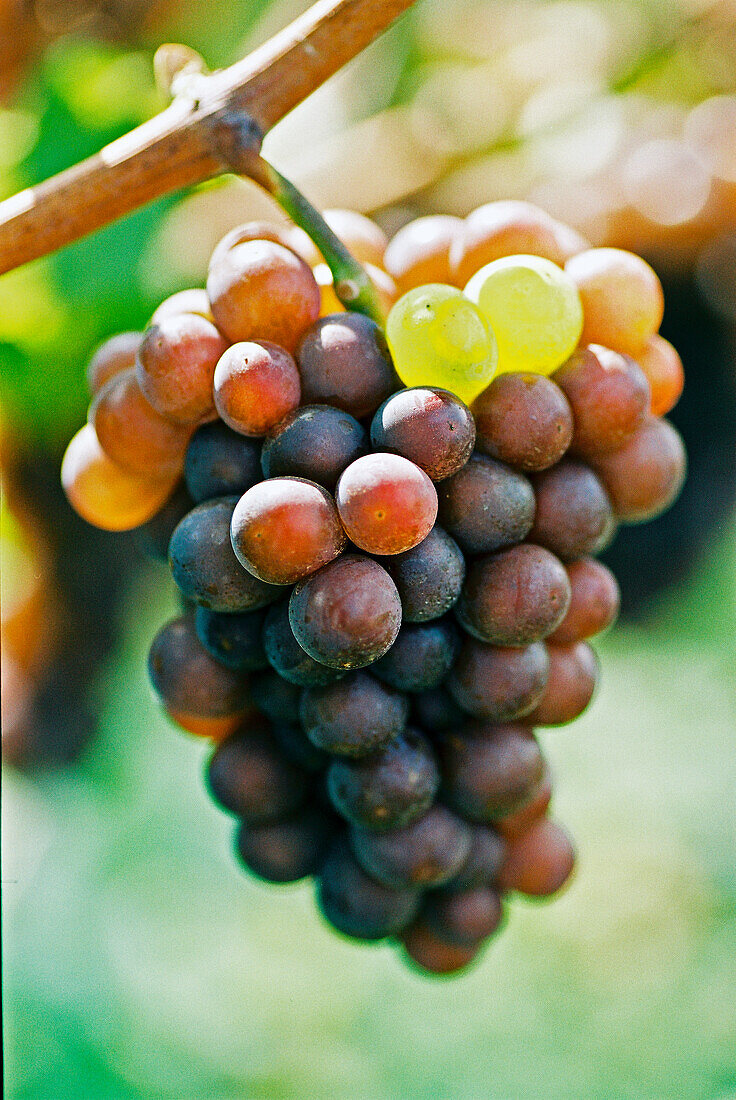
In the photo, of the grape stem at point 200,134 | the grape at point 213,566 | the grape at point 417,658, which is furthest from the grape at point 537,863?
the grape stem at point 200,134

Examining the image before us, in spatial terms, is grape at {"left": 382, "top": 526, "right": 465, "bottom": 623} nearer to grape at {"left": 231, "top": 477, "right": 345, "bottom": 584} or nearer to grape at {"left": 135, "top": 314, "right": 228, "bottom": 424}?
grape at {"left": 231, "top": 477, "right": 345, "bottom": 584}

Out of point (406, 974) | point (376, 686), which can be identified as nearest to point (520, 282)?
point (376, 686)

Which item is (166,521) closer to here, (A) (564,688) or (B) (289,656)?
(B) (289,656)

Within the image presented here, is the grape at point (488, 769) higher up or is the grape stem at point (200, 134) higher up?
the grape stem at point (200, 134)

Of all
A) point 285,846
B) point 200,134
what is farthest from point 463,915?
point 200,134

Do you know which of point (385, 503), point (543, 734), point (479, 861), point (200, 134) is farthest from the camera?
point (543, 734)

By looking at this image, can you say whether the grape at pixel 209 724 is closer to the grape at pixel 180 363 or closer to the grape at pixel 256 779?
the grape at pixel 256 779

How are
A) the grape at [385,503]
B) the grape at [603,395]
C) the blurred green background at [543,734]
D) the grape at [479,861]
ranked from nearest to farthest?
1. the grape at [385,503]
2. the grape at [603,395]
3. the grape at [479,861]
4. the blurred green background at [543,734]
